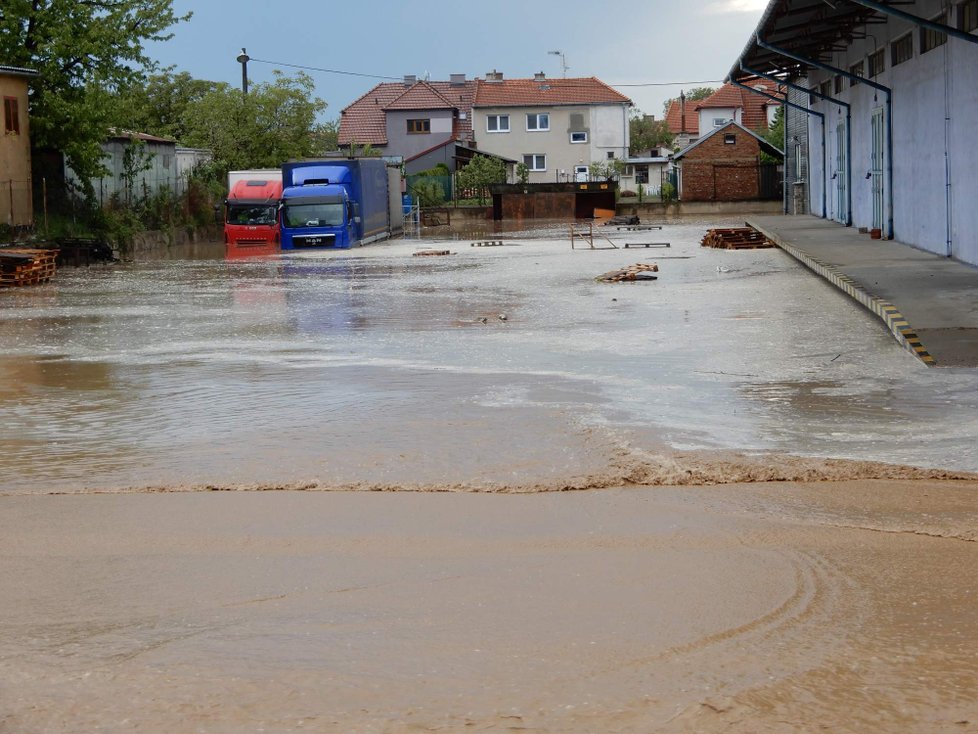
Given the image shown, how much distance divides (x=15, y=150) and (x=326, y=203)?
29.7 ft

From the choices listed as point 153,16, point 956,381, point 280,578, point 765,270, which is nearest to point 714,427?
point 956,381

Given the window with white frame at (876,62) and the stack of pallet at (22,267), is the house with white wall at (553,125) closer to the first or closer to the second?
the window with white frame at (876,62)

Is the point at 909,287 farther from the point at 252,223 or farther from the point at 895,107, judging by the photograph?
the point at 252,223

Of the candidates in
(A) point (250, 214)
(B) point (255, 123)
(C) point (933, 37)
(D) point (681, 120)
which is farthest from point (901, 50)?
(D) point (681, 120)

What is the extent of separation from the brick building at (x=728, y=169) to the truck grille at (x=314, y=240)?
32.1 meters

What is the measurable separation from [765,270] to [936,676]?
22316mm

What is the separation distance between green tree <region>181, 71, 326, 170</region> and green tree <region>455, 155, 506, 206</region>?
1067 centimetres

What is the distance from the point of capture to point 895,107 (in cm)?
2903

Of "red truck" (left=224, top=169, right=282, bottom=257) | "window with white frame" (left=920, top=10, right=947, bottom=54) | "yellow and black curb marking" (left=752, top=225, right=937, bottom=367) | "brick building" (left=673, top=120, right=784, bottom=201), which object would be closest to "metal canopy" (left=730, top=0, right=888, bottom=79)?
"window with white frame" (left=920, top=10, right=947, bottom=54)

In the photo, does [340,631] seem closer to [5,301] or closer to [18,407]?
[18,407]

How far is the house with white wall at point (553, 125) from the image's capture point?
94.1 m

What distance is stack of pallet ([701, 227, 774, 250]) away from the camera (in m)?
34.5

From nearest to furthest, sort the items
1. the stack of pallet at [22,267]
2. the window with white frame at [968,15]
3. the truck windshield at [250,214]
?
the window with white frame at [968,15], the stack of pallet at [22,267], the truck windshield at [250,214]

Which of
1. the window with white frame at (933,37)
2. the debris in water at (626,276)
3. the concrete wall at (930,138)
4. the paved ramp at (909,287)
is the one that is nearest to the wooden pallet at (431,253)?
the paved ramp at (909,287)
